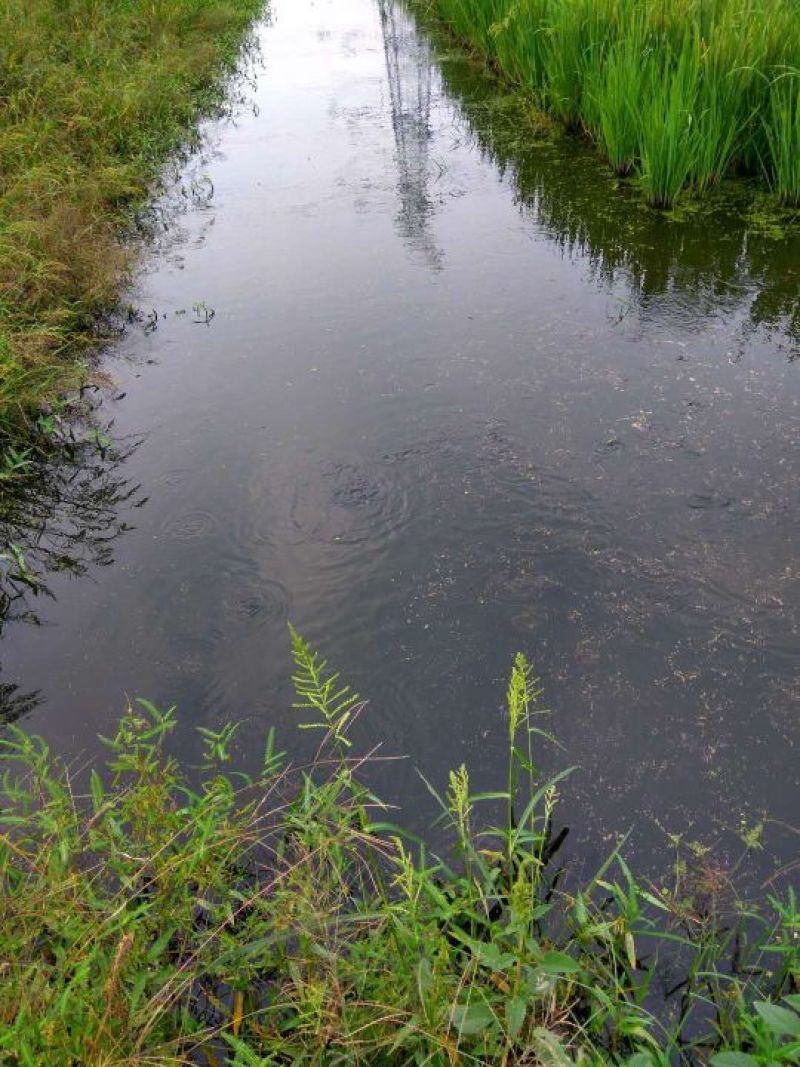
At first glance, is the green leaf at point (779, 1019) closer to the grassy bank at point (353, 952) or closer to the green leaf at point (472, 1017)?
the grassy bank at point (353, 952)

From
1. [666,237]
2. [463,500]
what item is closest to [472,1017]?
[463,500]

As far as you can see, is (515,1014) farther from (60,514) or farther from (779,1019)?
(60,514)

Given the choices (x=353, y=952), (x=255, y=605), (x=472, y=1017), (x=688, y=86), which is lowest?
(x=255, y=605)

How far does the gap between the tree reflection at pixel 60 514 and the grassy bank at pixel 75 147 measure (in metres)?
0.28

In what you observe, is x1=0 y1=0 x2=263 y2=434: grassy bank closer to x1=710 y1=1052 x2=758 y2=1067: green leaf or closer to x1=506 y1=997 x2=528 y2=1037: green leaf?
x1=506 y1=997 x2=528 y2=1037: green leaf

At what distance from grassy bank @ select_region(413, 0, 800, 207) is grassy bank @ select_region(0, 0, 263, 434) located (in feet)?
9.53

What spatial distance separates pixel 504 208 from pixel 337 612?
329cm

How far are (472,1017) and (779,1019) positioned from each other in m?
0.41

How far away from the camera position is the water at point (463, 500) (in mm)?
1982

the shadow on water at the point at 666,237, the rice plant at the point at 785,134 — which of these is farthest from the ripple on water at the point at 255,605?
the rice plant at the point at 785,134

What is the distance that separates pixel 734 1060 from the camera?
3.30 ft

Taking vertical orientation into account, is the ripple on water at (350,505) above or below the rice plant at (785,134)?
below

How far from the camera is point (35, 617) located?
7.93ft

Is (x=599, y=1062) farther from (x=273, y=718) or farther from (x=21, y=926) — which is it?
(x=273, y=718)
